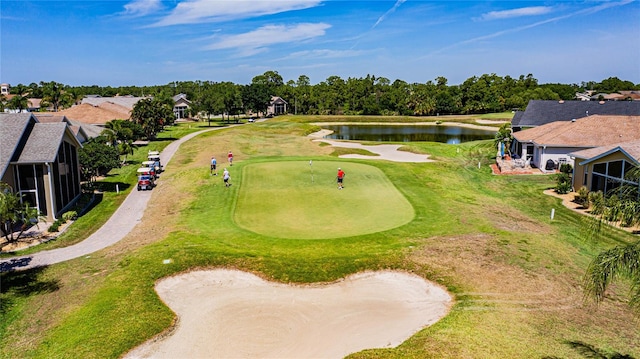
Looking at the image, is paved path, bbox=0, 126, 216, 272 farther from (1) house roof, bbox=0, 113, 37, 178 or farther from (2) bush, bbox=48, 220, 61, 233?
(1) house roof, bbox=0, 113, 37, 178

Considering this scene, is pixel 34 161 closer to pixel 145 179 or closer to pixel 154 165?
pixel 145 179

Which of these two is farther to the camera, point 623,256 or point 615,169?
point 615,169

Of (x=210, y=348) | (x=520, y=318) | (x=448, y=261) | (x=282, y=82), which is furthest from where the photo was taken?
(x=282, y=82)

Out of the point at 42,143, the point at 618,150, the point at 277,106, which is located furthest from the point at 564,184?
the point at 277,106

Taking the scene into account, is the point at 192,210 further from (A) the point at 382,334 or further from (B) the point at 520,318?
(B) the point at 520,318

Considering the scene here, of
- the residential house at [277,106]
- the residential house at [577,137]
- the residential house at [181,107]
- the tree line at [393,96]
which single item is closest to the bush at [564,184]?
the residential house at [577,137]

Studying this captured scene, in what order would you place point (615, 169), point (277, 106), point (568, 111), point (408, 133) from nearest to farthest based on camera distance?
point (615, 169) → point (568, 111) → point (408, 133) → point (277, 106)

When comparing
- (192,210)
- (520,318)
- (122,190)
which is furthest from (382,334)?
(122,190)

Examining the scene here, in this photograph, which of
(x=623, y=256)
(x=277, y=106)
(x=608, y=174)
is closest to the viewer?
(x=623, y=256)

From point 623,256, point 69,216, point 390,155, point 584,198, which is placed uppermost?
point 623,256
